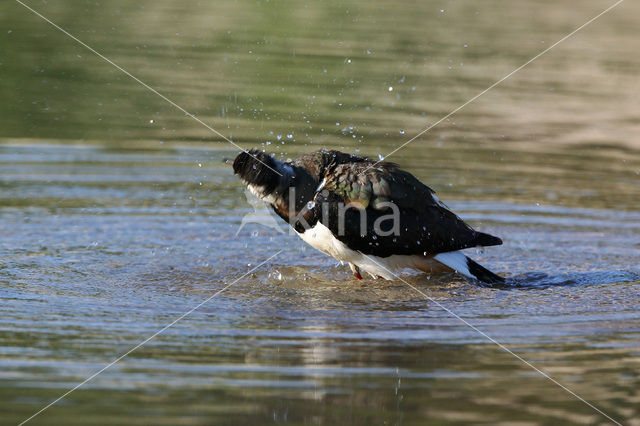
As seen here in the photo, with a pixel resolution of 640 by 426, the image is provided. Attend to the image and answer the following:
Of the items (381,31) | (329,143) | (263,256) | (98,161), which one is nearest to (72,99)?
(98,161)

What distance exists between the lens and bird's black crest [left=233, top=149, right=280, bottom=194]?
24.7 ft

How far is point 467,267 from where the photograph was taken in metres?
7.86

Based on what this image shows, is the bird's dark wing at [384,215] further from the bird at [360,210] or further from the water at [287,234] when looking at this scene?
the water at [287,234]

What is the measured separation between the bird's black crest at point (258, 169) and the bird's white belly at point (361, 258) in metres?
0.45

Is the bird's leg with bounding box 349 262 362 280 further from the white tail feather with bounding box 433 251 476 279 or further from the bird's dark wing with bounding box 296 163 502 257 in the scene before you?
the white tail feather with bounding box 433 251 476 279

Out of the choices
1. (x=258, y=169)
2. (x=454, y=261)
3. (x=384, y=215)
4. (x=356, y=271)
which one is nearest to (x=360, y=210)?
(x=384, y=215)

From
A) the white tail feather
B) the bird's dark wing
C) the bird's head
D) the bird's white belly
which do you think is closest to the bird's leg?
the bird's white belly

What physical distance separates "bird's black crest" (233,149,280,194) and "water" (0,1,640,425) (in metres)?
0.75

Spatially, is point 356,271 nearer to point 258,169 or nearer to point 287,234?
point 258,169

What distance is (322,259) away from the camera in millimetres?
8617

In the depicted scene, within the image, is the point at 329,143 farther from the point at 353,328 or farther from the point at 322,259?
the point at 353,328

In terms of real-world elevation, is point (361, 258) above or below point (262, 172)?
below

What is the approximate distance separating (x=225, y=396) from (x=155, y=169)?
566 cm

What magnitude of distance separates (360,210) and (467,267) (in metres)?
1.00
